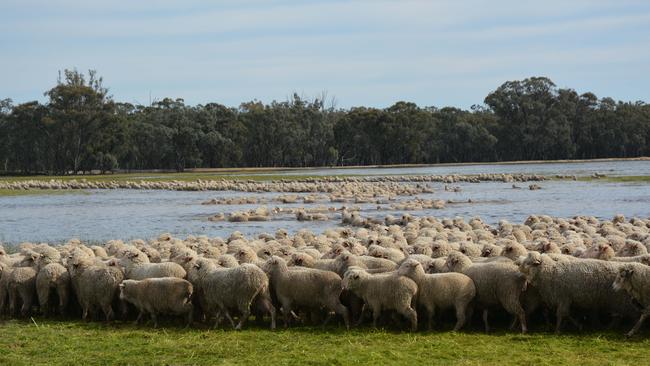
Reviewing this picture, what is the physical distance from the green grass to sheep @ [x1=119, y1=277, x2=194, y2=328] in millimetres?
482

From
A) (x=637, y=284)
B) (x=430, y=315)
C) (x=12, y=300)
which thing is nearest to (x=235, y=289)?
(x=430, y=315)

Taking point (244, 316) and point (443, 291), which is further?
point (244, 316)

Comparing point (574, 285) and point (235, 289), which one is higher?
point (574, 285)

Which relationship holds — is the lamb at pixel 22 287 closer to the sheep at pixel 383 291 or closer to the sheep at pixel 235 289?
the sheep at pixel 235 289

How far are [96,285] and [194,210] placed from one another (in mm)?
29642

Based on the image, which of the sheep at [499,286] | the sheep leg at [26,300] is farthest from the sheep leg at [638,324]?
the sheep leg at [26,300]

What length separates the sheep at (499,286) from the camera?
1100 cm

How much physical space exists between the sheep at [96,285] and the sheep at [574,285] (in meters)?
6.54

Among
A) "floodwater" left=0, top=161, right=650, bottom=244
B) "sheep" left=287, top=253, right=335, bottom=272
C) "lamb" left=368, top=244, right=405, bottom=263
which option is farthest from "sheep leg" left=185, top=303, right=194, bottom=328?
"floodwater" left=0, top=161, right=650, bottom=244

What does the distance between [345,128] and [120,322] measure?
11522cm

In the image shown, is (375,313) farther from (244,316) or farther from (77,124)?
(77,124)

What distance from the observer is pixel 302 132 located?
417 ft

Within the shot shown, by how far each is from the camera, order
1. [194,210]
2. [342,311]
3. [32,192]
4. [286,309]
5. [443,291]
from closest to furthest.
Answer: [443,291], [342,311], [286,309], [194,210], [32,192]

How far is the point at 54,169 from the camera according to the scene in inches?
4301
